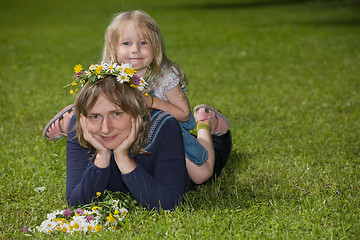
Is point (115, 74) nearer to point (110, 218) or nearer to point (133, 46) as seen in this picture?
point (133, 46)

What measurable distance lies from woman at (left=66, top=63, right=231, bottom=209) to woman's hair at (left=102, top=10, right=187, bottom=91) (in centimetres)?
65

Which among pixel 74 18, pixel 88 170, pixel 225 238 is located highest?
pixel 88 170

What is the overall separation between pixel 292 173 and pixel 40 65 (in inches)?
308

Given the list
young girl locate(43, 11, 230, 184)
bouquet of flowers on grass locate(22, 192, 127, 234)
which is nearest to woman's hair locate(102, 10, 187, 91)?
young girl locate(43, 11, 230, 184)

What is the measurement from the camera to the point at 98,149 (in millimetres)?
3701

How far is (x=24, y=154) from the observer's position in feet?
18.1

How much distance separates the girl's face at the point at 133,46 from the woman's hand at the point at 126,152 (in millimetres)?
938

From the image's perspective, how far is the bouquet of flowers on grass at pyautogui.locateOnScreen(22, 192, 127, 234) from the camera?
357 cm

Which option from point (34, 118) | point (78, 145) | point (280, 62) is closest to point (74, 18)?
point (280, 62)

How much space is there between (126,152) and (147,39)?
1.24 metres

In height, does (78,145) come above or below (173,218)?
above

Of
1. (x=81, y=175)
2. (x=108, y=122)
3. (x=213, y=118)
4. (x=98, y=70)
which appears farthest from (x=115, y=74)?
(x=213, y=118)

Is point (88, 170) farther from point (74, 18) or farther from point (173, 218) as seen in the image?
point (74, 18)

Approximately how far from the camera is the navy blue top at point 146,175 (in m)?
3.77
